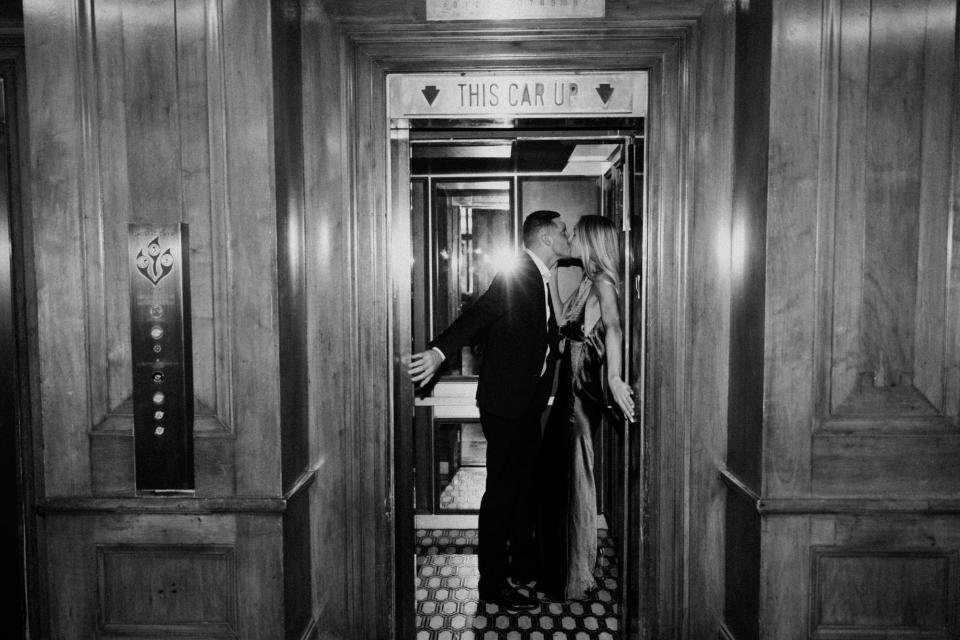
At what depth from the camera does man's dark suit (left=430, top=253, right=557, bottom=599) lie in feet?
8.95

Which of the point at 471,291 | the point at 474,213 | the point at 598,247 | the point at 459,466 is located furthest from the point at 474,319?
the point at 459,466

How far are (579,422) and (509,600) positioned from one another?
3.05ft

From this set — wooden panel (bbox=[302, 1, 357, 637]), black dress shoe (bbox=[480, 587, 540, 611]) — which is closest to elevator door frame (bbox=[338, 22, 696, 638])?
wooden panel (bbox=[302, 1, 357, 637])

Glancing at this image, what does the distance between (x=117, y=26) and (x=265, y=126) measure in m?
0.61

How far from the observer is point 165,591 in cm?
194

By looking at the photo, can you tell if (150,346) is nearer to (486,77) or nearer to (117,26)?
(117,26)

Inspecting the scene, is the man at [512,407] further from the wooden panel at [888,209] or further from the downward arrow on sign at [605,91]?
the wooden panel at [888,209]

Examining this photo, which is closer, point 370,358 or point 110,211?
point 110,211

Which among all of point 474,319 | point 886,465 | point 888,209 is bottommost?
point 886,465

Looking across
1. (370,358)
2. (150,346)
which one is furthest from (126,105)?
(370,358)

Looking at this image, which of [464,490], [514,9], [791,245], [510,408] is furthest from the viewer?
[464,490]

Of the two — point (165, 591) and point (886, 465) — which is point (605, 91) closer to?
point (886, 465)

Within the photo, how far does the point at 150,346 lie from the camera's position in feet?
6.09

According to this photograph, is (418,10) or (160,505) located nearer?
(160,505)
